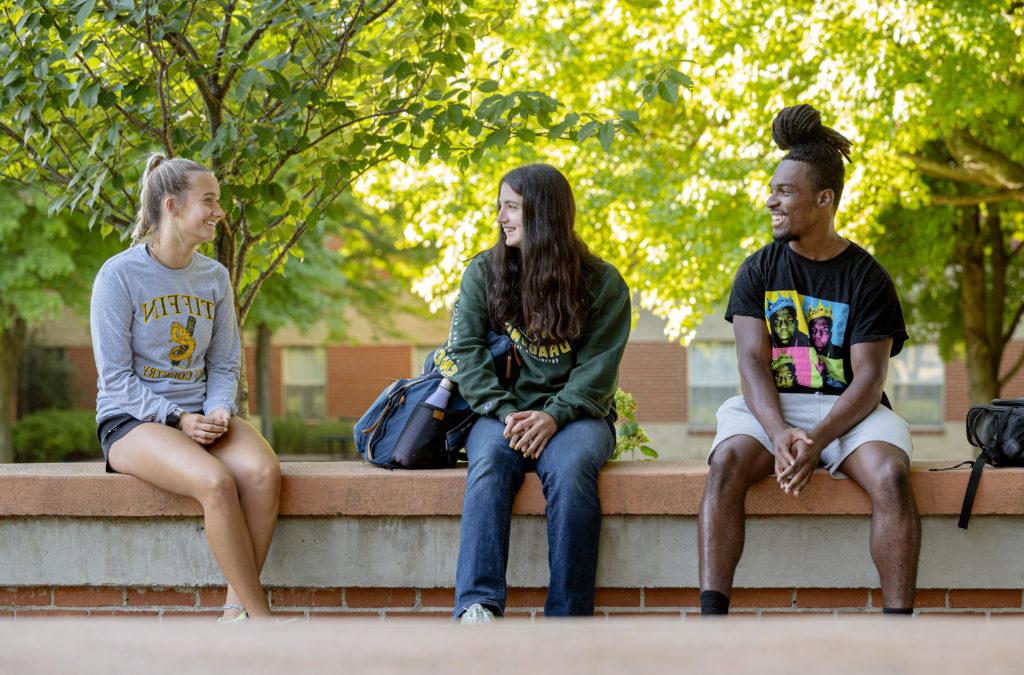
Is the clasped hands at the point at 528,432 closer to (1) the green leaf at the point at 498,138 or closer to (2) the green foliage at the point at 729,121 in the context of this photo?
(1) the green leaf at the point at 498,138

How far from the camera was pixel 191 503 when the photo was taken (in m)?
4.15

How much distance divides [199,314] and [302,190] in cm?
154

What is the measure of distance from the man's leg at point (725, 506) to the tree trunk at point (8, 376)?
Answer: 16.6m

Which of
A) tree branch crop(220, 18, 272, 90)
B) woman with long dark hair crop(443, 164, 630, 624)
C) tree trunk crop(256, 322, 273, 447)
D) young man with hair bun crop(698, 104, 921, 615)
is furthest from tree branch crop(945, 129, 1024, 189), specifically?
tree trunk crop(256, 322, 273, 447)

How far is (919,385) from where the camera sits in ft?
80.5

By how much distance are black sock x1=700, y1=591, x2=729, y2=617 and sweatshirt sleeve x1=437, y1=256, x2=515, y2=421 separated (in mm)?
978

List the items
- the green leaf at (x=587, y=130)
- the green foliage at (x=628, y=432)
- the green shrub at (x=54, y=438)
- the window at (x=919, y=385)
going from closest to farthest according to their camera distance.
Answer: the green leaf at (x=587, y=130), the green foliage at (x=628, y=432), the green shrub at (x=54, y=438), the window at (x=919, y=385)

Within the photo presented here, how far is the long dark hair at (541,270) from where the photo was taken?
14.0 ft

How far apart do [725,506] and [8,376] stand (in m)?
17.4

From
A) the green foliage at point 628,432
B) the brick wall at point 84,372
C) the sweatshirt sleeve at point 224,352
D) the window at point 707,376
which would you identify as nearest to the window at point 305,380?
the brick wall at point 84,372

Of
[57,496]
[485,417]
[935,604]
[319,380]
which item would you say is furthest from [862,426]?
[319,380]

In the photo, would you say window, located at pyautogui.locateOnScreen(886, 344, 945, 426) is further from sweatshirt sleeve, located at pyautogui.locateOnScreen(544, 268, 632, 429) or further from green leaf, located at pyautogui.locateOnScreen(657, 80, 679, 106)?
sweatshirt sleeve, located at pyautogui.locateOnScreen(544, 268, 632, 429)

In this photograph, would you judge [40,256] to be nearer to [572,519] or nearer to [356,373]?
[356,373]

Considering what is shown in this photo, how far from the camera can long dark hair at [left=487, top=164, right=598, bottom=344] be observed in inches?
168
